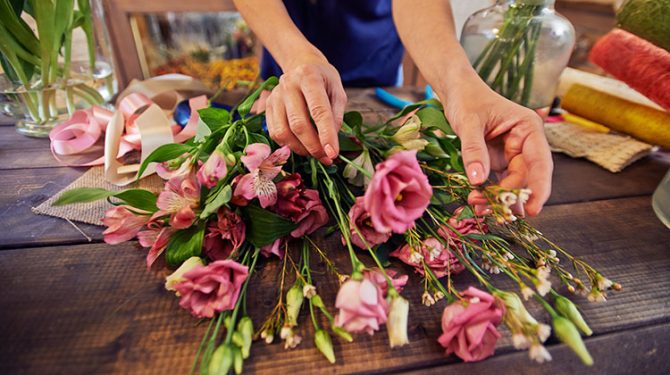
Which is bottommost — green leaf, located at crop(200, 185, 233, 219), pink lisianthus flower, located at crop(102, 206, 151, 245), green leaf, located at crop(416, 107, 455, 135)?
pink lisianthus flower, located at crop(102, 206, 151, 245)

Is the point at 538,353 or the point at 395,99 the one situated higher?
the point at 538,353

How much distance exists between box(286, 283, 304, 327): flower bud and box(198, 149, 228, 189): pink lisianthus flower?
0.38 ft

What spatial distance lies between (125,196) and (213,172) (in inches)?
3.7

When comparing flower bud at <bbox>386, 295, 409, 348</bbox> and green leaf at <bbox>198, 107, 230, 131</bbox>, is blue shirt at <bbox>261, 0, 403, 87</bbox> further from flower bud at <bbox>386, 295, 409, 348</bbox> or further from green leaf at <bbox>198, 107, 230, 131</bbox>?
flower bud at <bbox>386, 295, 409, 348</bbox>

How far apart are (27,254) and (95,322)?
143 mm

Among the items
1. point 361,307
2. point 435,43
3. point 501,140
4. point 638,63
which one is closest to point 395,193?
point 361,307

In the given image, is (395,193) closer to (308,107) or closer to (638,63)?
(308,107)

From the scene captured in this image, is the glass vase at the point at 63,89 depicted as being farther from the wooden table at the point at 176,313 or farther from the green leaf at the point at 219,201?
the green leaf at the point at 219,201

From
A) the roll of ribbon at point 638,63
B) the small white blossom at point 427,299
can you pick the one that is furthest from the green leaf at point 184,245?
the roll of ribbon at point 638,63

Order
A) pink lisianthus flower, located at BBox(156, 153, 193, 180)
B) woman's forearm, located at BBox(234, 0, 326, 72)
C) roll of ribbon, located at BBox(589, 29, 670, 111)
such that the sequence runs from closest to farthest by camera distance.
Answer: pink lisianthus flower, located at BBox(156, 153, 193, 180)
woman's forearm, located at BBox(234, 0, 326, 72)
roll of ribbon, located at BBox(589, 29, 670, 111)

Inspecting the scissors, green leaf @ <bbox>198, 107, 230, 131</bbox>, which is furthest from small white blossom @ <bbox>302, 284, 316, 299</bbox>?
the scissors

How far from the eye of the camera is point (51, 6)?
1.72 feet

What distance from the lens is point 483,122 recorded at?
36 cm

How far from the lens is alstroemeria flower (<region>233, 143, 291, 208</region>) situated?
1.06 feet
